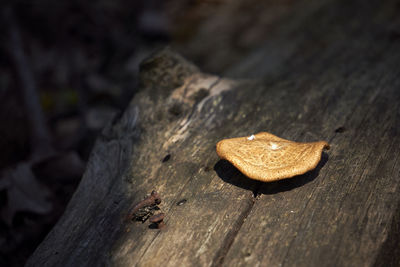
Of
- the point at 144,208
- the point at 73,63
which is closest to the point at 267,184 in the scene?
the point at 144,208

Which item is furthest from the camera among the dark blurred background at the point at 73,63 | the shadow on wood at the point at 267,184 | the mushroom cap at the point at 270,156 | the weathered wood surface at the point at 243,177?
the dark blurred background at the point at 73,63

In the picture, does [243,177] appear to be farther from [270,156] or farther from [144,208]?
[144,208]

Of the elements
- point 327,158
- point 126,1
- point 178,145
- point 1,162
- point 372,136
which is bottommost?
point 372,136

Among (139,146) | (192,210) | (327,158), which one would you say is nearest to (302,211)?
(327,158)

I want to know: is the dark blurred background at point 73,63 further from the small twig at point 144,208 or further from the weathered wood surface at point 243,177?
the small twig at point 144,208

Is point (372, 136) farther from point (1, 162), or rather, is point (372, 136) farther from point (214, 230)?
point (1, 162)

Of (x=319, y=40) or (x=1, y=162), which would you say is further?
(x=1, y=162)

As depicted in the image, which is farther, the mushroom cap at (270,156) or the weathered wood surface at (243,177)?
the mushroom cap at (270,156)

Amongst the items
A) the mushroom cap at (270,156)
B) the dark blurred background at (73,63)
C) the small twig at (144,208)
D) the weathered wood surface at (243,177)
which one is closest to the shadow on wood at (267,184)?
the weathered wood surface at (243,177)
